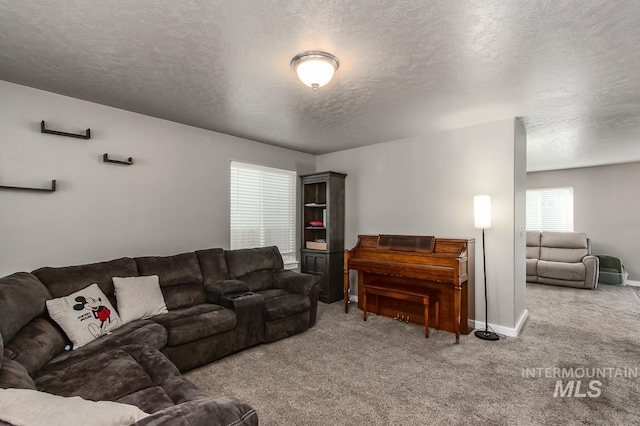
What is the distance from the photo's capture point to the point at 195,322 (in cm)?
279

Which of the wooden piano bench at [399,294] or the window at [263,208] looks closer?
the wooden piano bench at [399,294]

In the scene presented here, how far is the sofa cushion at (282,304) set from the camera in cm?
337

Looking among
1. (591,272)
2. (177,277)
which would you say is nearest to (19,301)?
(177,277)

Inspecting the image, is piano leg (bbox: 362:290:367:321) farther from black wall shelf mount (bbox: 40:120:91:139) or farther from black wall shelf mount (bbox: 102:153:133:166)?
black wall shelf mount (bbox: 40:120:91:139)

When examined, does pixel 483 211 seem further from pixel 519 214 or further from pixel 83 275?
pixel 83 275

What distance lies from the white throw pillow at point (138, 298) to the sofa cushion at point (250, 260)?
0.95m

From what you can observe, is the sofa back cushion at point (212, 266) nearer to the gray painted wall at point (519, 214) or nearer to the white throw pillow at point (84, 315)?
the white throw pillow at point (84, 315)

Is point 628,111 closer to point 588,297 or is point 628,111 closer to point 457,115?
point 457,115

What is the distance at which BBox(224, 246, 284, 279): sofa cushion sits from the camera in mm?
3870

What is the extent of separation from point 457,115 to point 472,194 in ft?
3.34

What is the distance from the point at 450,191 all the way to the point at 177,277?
344 cm

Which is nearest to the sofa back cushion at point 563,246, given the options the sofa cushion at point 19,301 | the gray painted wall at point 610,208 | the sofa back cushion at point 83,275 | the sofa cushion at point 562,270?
the sofa cushion at point 562,270

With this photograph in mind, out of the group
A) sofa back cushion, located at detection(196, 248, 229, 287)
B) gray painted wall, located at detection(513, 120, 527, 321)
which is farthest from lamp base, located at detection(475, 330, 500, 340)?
sofa back cushion, located at detection(196, 248, 229, 287)

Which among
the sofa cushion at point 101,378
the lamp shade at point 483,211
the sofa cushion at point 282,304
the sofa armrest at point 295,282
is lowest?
the sofa cushion at point 282,304
